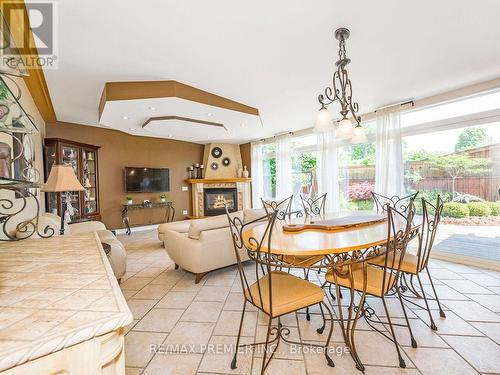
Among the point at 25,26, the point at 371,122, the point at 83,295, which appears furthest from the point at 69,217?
the point at 371,122

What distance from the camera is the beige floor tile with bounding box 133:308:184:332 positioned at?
196cm

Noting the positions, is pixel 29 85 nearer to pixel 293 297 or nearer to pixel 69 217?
pixel 69 217

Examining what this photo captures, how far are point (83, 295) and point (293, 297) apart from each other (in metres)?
1.15

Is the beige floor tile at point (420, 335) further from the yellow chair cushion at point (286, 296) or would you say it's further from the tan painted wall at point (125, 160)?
the tan painted wall at point (125, 160)

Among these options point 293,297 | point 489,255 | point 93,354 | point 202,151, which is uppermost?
point 202,151

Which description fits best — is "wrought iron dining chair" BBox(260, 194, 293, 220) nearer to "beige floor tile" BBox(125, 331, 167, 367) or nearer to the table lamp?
"beige floor tile" BBox(125, 331, 167, 367)

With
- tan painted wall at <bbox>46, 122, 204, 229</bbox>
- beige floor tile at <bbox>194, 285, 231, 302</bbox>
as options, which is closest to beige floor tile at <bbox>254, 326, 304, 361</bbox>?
beige floor tile at <bbox>194, 285, 231, 302</bbox>

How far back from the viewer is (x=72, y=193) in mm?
4414

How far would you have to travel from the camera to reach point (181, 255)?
300 centimetres

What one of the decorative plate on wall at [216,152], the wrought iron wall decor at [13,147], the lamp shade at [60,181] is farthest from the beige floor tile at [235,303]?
the decorative plate on wall at [216,152]

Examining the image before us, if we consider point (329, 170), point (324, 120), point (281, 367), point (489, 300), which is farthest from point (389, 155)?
point (281, 367)

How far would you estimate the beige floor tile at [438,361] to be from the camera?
1.46m

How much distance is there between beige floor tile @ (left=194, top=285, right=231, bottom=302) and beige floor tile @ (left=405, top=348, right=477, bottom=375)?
1.65 m

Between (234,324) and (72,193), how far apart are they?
4.17 meters
